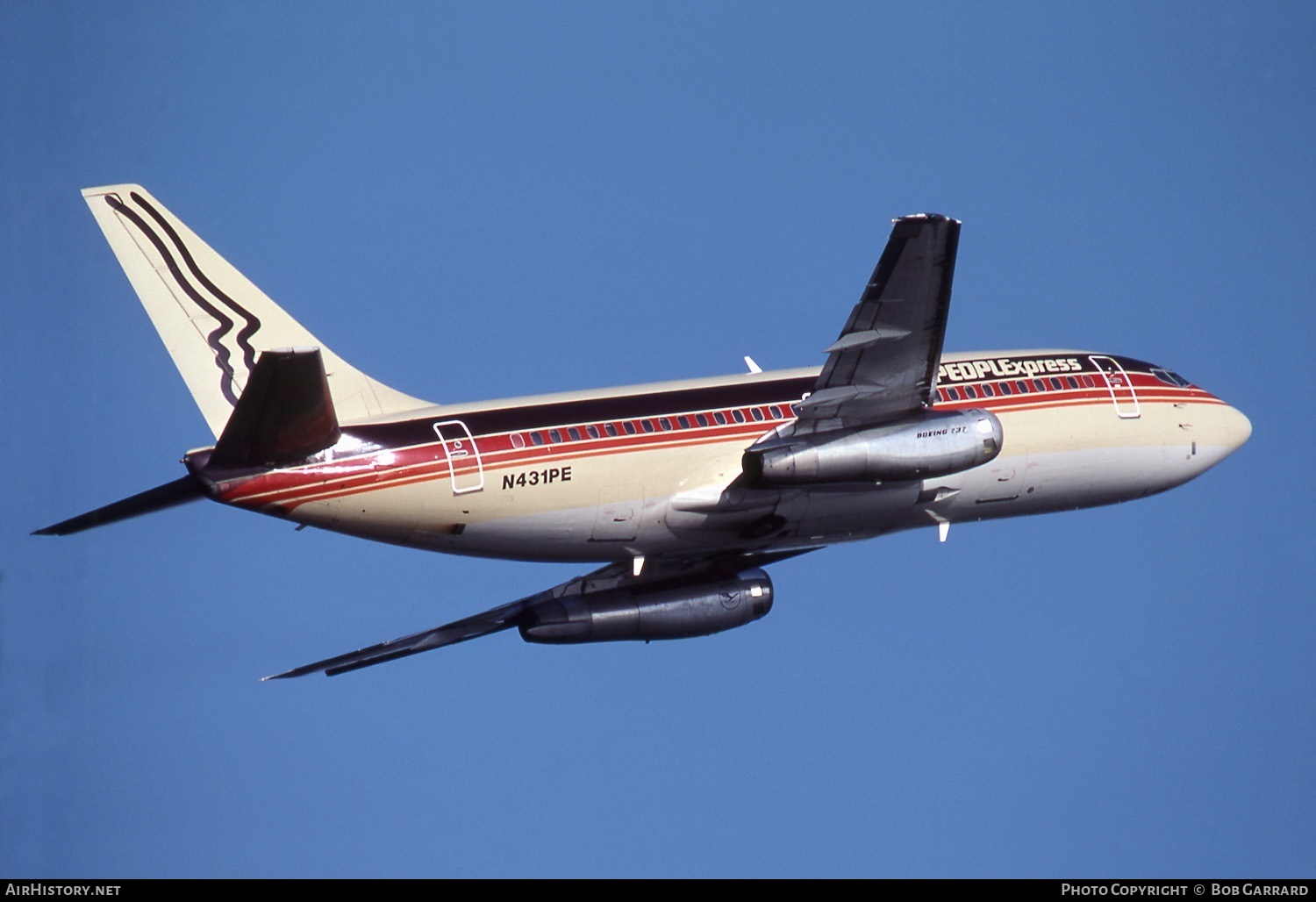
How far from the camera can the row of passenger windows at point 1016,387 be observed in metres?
42.8

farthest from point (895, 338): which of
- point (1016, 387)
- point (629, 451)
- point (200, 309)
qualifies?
point (200, 309)

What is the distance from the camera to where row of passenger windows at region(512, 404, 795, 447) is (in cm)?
3838

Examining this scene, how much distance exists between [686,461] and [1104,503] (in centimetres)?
1144

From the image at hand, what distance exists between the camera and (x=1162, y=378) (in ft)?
154

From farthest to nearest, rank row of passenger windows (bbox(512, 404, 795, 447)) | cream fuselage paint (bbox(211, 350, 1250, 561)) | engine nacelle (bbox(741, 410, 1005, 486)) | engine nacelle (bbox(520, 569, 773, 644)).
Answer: engine nacelle (bbox(520, 569, 773, 644))
engine nacelle (bbox(741, 410, 1005, 486))
row of passenger windows (bbox(512, 404, 795, 447))
cream fuselage paint (bbox(211, 350, 1250, 561))

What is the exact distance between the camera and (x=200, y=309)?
3894cm

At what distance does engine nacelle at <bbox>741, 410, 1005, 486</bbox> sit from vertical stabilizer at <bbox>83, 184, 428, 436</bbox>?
24.5 ft

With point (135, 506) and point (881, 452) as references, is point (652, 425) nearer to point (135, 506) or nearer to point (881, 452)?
point (881, 452)

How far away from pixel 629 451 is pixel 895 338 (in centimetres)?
584

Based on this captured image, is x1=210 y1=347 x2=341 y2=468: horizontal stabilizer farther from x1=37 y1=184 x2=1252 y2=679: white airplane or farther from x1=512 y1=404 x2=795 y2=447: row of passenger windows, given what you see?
x1=512 y1=404 x2=795 y2=447: row of passenger windows

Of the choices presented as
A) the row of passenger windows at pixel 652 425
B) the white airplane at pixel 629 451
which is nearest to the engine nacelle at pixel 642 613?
the white airplane at pixel 629 451

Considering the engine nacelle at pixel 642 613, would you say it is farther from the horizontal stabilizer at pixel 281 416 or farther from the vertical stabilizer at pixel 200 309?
the horizontal stabilizer at pixel 281 416

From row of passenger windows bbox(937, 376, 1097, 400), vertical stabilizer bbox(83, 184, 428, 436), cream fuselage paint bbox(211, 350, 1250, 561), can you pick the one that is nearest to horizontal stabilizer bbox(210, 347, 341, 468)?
cream fuselage paint bbox(211, 350, 1250, 561)
